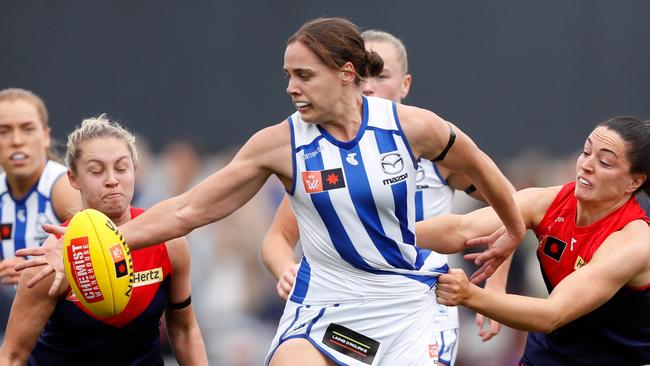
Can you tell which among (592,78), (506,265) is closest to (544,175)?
(592,78)

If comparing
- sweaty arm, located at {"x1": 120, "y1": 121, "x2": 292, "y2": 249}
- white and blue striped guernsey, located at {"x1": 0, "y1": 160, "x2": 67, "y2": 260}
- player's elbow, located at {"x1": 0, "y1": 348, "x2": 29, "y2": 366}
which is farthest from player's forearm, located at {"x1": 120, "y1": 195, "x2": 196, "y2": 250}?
white and blue striped guernsey, located at {"x1": 0, "y1": 160, "x2": 67, "y2": 260}

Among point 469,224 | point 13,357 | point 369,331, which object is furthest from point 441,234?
point 13,357

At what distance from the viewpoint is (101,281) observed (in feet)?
13.1

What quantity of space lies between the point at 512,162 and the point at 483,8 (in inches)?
43.4

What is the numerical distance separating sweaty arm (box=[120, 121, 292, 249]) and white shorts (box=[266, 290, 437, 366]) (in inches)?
21.2

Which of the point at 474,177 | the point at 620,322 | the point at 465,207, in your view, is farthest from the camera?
the point at 465,207

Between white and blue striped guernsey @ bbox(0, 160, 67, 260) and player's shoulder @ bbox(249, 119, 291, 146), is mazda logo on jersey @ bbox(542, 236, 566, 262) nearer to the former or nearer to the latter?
player's shoulder @ bbox(249, 119, 291, 146)

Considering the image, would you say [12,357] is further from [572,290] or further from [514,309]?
[572,290]

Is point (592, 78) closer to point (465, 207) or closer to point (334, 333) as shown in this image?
point (465, 207)

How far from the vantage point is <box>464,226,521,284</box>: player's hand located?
4.53m

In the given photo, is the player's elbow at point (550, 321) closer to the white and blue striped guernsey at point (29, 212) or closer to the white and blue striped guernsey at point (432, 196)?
the white and blue striped guernsey at point (432, 196)

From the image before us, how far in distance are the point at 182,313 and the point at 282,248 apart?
2.02 feet

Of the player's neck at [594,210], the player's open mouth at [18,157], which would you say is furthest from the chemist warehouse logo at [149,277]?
the player's open mouth at [18,157]

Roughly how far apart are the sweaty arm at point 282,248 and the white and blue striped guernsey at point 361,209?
0.38m
